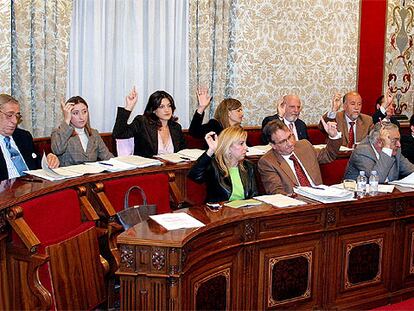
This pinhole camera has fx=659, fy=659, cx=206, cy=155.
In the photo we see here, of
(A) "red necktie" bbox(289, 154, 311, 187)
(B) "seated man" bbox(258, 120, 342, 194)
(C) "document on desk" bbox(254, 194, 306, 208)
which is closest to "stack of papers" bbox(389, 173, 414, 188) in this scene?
(B) "seated man" bbox(258, 120, 342, 194)

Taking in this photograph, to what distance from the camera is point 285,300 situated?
4.19m

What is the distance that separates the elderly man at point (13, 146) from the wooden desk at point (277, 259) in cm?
142

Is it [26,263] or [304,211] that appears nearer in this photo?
[26,263]

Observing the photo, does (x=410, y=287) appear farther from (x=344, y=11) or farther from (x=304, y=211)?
(x=344, y=11)

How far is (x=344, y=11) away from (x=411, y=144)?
2.62 metres

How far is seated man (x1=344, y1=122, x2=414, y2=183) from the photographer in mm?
5086

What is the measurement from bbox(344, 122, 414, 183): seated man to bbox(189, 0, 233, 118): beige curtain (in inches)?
90.3

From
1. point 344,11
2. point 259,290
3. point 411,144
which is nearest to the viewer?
point 259,290

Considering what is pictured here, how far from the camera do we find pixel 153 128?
18.8ft

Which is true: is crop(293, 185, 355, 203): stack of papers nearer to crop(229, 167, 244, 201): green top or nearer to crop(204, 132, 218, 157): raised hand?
crop(229, 167, 244, 201): green top

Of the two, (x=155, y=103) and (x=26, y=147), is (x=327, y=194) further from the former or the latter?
(x=26, y=147)

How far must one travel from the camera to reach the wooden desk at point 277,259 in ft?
10.6

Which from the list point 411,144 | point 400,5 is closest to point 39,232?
point 411,144

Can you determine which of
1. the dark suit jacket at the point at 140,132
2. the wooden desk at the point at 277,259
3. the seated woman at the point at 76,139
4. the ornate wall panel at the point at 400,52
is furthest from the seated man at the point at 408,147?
the seated woman at the point at 76,139
